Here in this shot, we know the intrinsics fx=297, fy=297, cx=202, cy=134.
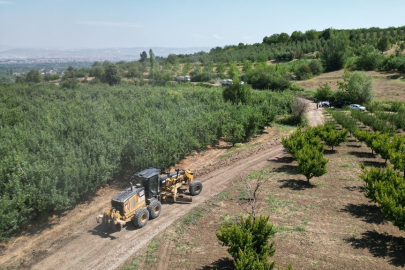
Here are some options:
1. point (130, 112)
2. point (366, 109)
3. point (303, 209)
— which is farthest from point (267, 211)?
point (366, 109)

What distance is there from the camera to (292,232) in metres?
13.1

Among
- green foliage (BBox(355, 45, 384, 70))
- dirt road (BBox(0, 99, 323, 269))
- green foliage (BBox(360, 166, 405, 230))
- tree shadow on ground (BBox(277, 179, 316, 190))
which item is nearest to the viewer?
green foliage (BBox(360, 166, 405, 230))

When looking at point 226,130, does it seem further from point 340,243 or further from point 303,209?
point 340,243

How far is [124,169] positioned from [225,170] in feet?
23.1

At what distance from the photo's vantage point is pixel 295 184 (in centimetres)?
1853

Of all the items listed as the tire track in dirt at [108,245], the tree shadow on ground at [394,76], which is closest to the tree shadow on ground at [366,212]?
the tire track in dirt at [108,245]

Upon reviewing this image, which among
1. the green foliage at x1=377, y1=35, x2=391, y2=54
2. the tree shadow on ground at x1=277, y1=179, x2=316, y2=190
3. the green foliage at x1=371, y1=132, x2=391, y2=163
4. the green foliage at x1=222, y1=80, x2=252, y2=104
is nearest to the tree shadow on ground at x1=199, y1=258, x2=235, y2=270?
the tree shadow on ground at x1=277, y1=179, x2=316, y2=190

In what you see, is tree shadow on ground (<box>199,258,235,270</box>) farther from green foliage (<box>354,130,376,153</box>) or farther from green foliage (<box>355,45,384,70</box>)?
green foliage (<box>355,45,384,70</box>)

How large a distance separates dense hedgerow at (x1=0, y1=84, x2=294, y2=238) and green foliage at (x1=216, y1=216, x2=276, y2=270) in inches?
344

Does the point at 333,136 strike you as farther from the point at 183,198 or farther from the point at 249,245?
the point at 249,245

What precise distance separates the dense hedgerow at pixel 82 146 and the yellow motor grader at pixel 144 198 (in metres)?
2.83

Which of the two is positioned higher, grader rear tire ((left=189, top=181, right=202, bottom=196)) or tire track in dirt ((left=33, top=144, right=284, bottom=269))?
grader rear tire ((left=189, top=181, right=202, bottom=196))

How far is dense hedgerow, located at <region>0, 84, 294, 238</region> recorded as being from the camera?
1409 cm

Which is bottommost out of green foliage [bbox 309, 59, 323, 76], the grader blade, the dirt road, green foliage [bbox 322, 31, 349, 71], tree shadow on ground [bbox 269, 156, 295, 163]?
the dirt road
